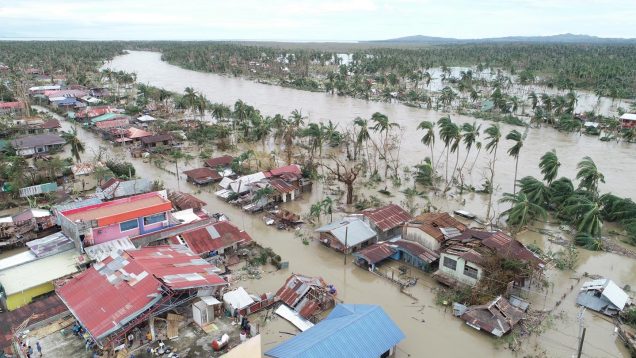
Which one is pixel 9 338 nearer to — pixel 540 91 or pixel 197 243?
pixel 197 243

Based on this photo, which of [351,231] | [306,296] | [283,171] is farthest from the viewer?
[283,171]

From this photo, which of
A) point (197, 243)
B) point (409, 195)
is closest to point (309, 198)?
point (409, 195)

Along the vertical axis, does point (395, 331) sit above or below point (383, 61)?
below

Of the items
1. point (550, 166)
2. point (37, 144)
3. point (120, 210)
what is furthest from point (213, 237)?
point (37, 144)

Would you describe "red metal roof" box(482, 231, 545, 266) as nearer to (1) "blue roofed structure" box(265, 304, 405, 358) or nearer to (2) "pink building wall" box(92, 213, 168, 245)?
(1) "blue roofed structure" box(265, 304, 405, 358)

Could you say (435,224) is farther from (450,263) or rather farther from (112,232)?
(112,232)

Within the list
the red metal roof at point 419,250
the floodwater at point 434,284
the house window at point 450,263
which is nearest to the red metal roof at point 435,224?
the red metal roof at point 419,250
